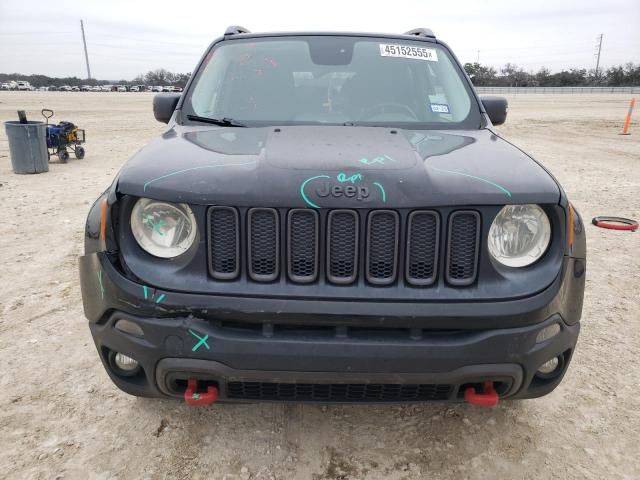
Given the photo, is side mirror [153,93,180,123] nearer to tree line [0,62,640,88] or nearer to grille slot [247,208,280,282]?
grille slot [247,208,280,282]

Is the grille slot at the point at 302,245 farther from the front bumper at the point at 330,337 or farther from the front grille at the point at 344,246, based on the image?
the front bumper at the point at 330,337

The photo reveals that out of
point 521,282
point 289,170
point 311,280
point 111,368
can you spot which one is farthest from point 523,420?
point 111,368

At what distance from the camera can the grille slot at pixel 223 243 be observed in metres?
1.95

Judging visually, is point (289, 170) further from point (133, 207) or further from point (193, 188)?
point (133, 207)

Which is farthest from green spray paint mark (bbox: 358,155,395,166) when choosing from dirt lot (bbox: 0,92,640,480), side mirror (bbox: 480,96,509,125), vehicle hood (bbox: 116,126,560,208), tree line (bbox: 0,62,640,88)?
tree line (bbox: 0,62,640,88)

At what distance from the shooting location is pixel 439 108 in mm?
3213

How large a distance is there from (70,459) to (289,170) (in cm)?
161

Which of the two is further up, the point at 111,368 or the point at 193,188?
the point at 193,188

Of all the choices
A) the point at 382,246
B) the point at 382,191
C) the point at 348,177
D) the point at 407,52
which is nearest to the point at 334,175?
the point at 348,177

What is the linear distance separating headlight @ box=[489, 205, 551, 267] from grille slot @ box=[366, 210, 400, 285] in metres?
0.39

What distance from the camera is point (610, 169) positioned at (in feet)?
33.3

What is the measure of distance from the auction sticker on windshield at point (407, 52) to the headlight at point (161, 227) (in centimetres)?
203

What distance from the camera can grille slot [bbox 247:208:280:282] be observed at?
1.93m

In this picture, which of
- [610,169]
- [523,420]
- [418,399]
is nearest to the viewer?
[418,399]
